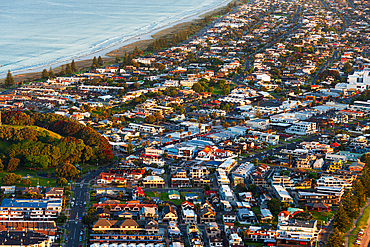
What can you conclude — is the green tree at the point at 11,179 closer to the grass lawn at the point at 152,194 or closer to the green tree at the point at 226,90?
A: the grass lawn at the point at 152,194

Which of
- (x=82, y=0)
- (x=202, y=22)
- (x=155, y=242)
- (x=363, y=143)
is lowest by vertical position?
(x=363, y=143)

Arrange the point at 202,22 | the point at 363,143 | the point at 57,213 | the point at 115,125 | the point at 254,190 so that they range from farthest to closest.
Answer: the point at 202,22
the point at 115,125
the point at 363,143
the point at 254,190
the point at 57,213


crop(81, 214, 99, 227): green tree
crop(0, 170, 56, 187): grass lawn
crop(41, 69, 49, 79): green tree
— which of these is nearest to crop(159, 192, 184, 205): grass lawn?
crop(81, 214, 99, 227): green tree

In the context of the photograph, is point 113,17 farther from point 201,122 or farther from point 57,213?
point 57,213

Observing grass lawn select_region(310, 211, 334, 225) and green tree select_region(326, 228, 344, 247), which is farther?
grass lawn select_region(310, 211, 334, 225)

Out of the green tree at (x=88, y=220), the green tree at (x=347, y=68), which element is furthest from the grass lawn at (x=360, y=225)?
the green tree at (x=347, y=68)

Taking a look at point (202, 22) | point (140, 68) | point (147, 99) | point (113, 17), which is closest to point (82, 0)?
point (113, 17)

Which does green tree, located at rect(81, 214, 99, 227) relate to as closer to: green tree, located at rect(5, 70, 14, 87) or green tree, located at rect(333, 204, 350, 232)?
green tree, located at rect(333, 204, 350, 232)
